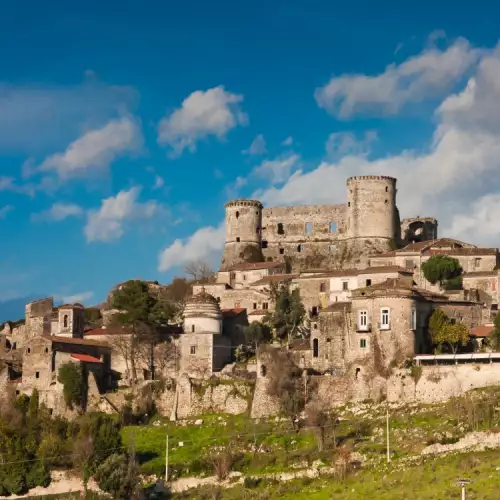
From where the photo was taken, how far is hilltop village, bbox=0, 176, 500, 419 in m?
68.1

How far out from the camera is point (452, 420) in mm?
62000

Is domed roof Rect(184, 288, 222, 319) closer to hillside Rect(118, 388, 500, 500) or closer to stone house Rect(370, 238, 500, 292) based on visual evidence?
hillside Rect(118, 388, 500, 500)

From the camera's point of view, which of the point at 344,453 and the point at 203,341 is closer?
the point at 344,453

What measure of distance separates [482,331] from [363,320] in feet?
26.2

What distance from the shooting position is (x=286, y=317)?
7738cm

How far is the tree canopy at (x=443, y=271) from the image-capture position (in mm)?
82562

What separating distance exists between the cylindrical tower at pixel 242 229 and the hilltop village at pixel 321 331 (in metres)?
1.79

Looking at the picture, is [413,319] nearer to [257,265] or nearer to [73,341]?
[73,341]

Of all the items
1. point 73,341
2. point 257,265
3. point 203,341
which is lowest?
point 203,341

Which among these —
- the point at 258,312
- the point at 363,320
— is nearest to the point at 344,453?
the point at 363,320

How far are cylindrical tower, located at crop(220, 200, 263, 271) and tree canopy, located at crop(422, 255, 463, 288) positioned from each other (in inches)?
794

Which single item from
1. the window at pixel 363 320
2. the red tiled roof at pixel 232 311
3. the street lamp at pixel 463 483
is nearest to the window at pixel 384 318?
the window at pixel 363 320

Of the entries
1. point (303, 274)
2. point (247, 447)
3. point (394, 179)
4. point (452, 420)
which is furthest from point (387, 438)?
point (394, 179)

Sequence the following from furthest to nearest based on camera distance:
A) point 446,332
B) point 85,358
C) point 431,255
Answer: point 431,255 → point 85,358 → point 446,332
